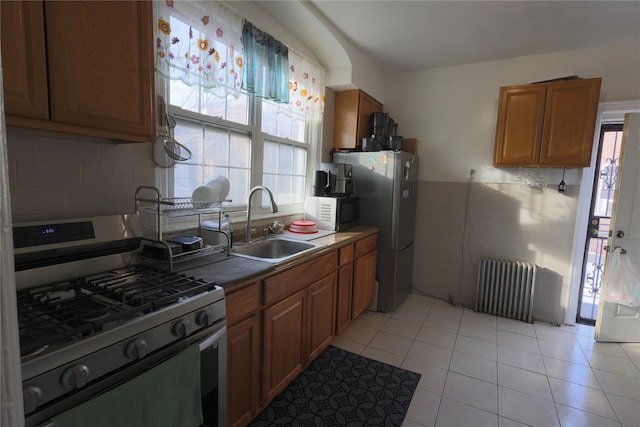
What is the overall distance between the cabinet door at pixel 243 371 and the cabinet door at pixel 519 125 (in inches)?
107

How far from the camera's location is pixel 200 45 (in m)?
1.79

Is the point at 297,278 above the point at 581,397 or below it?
above

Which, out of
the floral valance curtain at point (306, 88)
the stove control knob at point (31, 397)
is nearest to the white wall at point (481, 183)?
the floral valance curtain at point (306, 88)

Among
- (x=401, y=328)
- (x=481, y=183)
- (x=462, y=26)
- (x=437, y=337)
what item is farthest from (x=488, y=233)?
(x=462, y=26)

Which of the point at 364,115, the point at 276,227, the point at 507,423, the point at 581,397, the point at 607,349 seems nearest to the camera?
the point at 507,423

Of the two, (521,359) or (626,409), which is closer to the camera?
(626,409)

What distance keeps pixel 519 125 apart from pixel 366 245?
1.76 meters

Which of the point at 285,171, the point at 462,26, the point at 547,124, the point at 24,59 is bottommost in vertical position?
the point at 285,171

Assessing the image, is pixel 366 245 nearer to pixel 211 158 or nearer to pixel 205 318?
pixel 211 158

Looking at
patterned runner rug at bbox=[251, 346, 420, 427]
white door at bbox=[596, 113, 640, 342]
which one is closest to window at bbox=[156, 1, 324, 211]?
patterned runner rug at bbox=[251, 346, 420, 427]

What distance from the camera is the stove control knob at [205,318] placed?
1.17 meters

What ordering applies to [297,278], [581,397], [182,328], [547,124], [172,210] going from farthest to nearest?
[547,124]
[581,397]
[297,278]
[172,210]
[182,328]

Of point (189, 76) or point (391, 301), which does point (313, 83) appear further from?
point (391, 301)

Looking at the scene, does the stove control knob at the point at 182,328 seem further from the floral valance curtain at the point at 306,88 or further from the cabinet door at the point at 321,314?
the floral valance curtain at the point at 306,88
